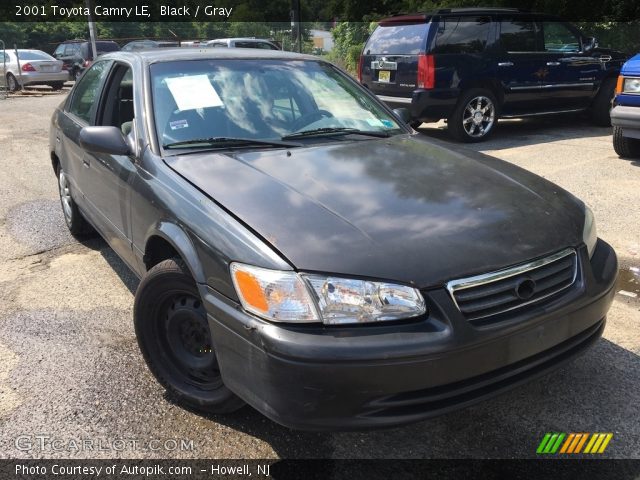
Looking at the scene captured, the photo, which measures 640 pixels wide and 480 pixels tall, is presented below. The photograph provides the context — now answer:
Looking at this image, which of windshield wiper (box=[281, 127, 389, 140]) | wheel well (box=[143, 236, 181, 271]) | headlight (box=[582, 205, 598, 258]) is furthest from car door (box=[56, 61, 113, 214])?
headlight (box=[582, 205, 598, 258])

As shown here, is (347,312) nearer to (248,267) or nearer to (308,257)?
(308,257)

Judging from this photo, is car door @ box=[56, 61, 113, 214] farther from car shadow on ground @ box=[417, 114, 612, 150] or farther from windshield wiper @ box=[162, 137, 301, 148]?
car shadow on ground @ box=[417, 114, 612, 150]

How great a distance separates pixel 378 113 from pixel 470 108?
5.26m

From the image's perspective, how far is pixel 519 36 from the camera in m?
8.78

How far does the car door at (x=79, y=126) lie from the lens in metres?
4.06

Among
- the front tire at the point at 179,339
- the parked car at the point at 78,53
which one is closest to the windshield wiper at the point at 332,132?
the front tire at the point at 179,339

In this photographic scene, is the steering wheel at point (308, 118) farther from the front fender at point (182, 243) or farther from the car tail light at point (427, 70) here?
the car tail light at point (427, 70)

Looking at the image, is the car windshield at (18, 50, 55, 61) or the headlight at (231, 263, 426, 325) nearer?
the headlight at (231, 263, 426, 325)

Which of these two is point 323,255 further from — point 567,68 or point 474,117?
point 567,68

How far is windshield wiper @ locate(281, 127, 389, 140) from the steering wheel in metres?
0.06

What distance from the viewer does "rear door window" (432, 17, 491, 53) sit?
816cm

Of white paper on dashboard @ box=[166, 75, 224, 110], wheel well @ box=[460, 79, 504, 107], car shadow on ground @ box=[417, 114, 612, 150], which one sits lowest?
car shadow on ground @ box=[417, 114, 612, 150]

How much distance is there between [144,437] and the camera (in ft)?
8.32

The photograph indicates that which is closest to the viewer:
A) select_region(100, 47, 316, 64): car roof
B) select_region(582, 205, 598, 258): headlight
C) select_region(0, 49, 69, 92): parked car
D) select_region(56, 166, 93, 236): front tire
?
select_region(582, 205, 598, 258): headlight
